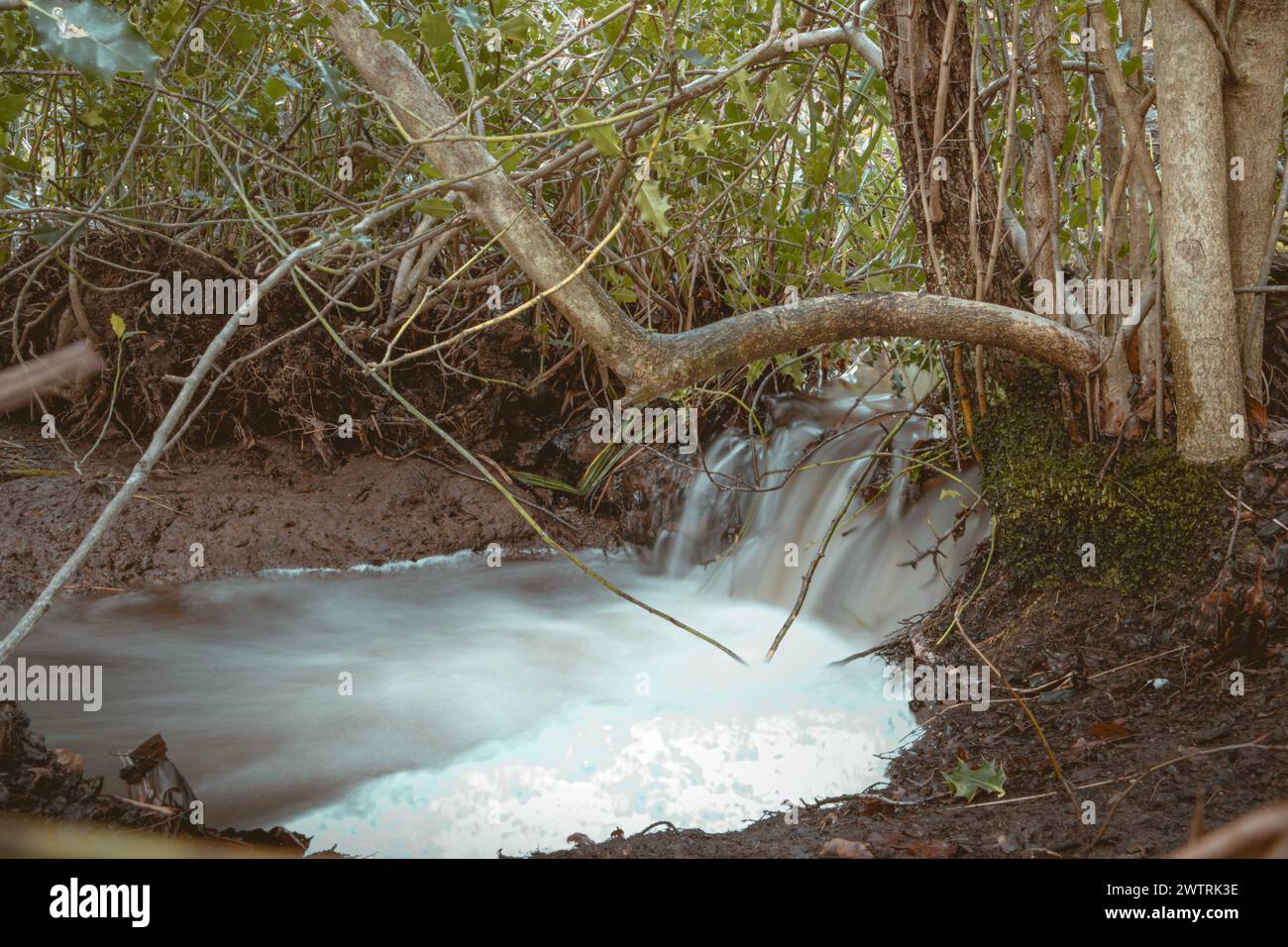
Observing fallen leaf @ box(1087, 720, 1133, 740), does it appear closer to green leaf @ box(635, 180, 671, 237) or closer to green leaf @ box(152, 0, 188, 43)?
green leaf @ box(635, 180, 671, 237)

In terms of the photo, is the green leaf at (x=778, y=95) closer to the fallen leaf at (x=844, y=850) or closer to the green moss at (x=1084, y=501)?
the green moss at (x=1084, y=501)

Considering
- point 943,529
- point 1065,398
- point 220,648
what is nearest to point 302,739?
point 220,648

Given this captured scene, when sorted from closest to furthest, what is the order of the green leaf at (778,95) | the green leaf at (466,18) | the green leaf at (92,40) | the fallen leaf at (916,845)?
the green leaf at (92,40), the fallen leaf at (916,845), the green leaf at (778,95), the green leaf at (466,18)

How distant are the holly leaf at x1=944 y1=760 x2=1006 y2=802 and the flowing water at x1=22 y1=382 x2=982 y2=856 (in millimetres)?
390

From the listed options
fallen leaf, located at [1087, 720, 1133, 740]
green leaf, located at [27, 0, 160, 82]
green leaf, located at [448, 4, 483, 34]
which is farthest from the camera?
green leaf, located at [448, 4, 483, 34]

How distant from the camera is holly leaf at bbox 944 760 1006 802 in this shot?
2266mm

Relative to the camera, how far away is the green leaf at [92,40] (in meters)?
1.78

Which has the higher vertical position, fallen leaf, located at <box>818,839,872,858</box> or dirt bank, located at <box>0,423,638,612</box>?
dirt bank, located at <box>0,423,638,612</box>

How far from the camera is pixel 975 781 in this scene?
7.55ft

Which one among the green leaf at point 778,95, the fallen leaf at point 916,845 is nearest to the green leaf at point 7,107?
the green leaf at point 778,95

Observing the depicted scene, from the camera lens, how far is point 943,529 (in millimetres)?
3729

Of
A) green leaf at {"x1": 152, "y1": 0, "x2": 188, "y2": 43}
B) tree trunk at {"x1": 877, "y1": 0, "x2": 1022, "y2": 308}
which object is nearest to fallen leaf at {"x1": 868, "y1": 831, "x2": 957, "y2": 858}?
tree trunk at {"x1": 877, "y1": 0, "x2": 1022, "y2": 308}

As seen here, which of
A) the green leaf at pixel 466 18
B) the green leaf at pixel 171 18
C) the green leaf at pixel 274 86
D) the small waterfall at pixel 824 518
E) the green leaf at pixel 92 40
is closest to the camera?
the green leaf at pixel 92 40

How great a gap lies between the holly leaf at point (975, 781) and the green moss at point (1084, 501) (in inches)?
32.4
